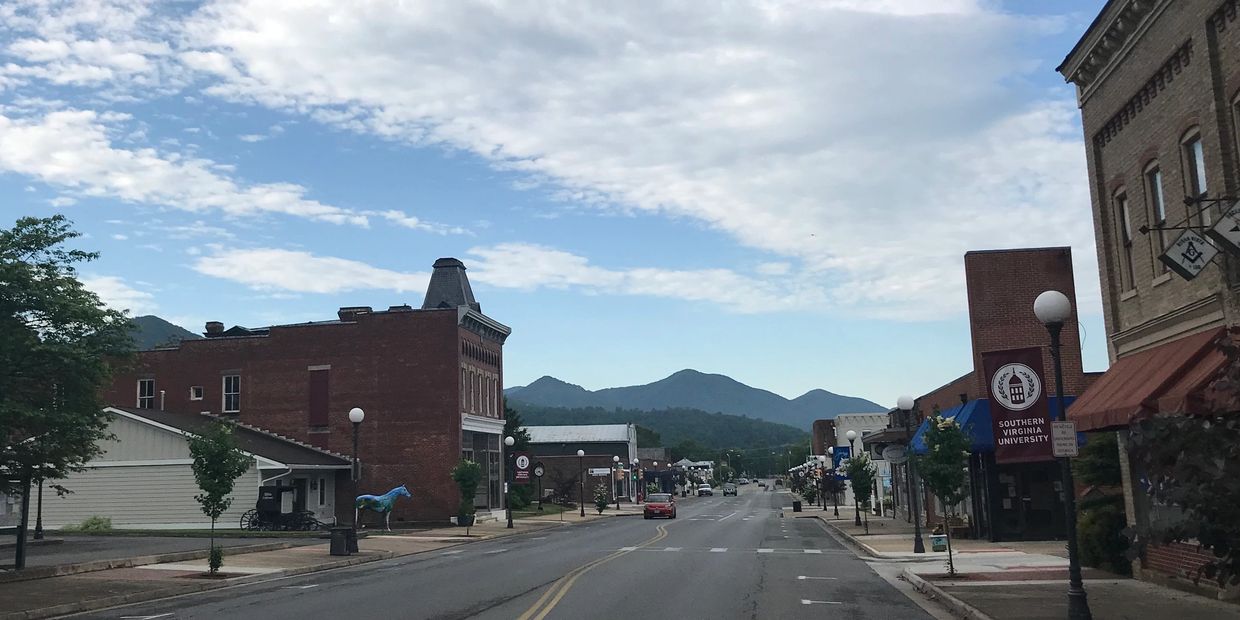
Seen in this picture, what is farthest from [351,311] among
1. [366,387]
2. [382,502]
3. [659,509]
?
[659,509]

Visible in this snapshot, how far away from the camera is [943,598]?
17422 mm

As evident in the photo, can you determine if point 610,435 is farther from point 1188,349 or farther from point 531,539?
point 1188,349

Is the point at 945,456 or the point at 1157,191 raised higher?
the point at 1157,191

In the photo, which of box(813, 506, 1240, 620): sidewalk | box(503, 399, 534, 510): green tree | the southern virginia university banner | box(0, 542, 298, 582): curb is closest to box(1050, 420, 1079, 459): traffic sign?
box(813, 506, 1240, 620): sidewalk

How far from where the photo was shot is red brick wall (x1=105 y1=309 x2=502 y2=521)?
168 ft

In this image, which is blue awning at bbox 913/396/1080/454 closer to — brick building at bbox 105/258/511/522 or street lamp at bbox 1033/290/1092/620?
street lamp at bbox 1033/290/1092/620

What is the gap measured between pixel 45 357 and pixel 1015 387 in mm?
22754

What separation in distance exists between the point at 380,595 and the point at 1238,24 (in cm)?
1687

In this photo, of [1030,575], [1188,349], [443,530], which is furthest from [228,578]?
[443,530]

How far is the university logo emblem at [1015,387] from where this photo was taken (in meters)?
24.4

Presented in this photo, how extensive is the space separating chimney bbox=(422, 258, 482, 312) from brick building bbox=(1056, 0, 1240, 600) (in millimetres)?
44642

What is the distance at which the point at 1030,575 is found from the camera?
20266 mm

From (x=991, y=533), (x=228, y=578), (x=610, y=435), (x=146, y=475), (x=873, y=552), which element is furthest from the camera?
(x=610, y=435)

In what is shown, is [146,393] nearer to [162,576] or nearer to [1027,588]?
[162,576]
